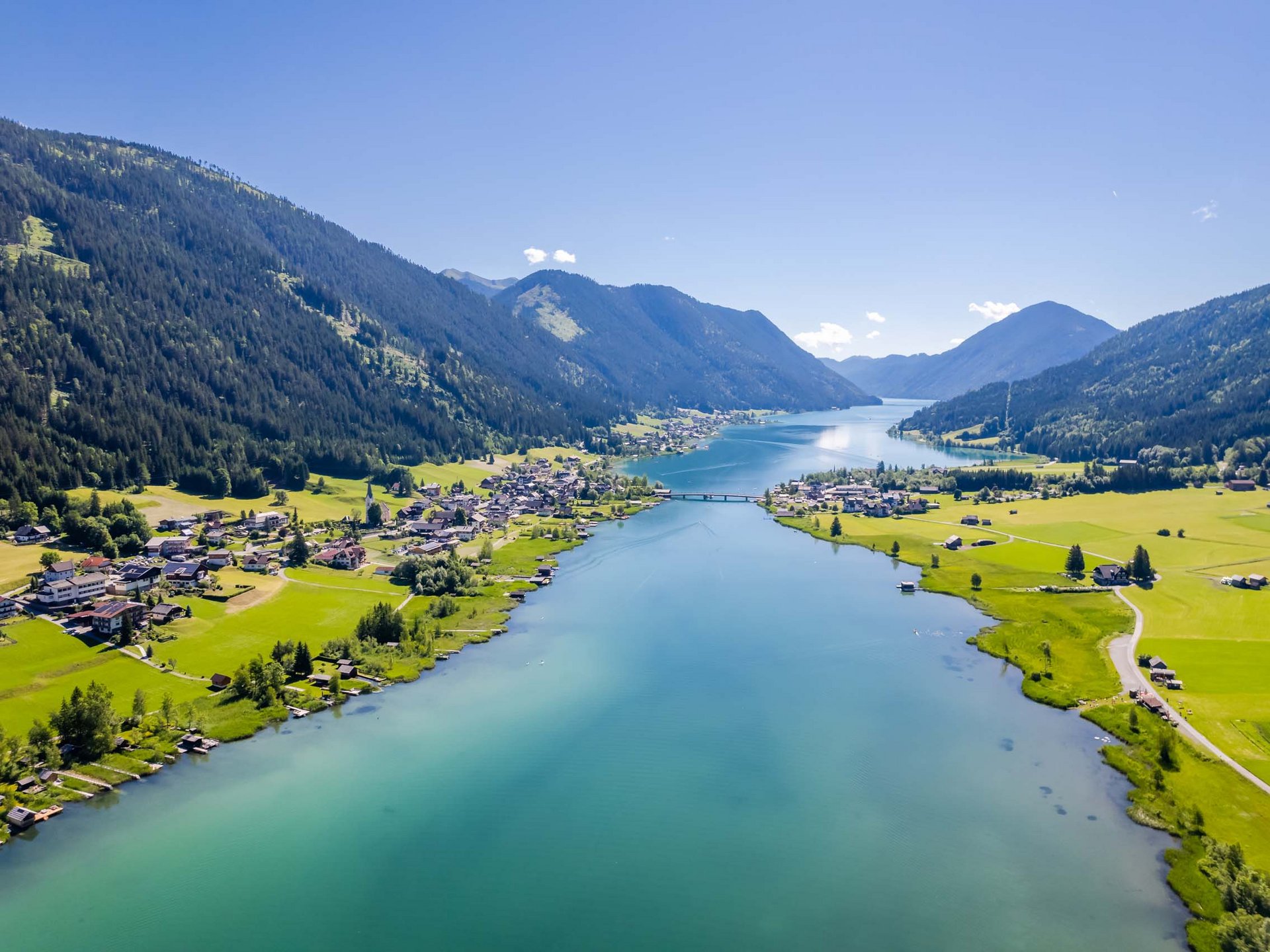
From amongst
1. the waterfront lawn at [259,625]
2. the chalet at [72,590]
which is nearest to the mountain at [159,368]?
the chalet at [72,590]

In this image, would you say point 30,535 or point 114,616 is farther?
point 30,535

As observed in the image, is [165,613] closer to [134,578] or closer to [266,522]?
[134,578]

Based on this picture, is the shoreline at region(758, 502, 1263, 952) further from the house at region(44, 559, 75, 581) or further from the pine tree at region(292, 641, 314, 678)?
the house at region(44, 559, 75, 581)

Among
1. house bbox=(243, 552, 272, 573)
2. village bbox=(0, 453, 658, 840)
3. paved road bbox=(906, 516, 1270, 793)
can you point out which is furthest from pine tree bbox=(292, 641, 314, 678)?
paved road bbox=(906, 516, 1270, 793)

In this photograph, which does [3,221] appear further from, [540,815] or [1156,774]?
[1156,774]

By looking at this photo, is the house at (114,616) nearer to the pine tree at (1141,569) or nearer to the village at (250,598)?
the village at (250,598)

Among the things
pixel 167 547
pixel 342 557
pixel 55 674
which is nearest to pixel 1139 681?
pixel 55 674

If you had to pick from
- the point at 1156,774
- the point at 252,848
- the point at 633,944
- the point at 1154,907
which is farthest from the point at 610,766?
the point at 1156,774
